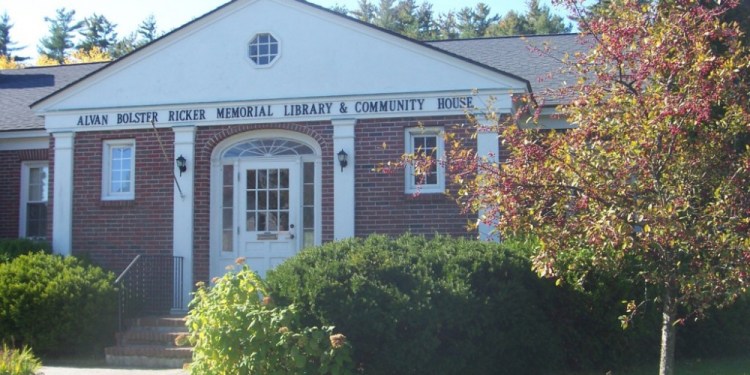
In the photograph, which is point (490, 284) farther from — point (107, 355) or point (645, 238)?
point (107, 355)

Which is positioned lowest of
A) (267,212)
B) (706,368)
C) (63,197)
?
(706,368)

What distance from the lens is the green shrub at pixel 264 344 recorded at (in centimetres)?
823

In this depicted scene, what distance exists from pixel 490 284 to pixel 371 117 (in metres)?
4.86

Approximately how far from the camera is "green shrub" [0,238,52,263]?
1384 centimetres

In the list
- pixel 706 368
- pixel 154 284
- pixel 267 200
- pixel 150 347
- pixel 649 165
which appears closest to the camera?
pixel 649 165

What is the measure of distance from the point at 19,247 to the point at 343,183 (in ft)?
18.1

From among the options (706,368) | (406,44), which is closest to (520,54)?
(406,44)

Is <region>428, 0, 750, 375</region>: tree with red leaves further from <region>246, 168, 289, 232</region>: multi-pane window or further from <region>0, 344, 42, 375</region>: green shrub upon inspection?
<region>246, 168, 289, 232</region>: multi-pane window

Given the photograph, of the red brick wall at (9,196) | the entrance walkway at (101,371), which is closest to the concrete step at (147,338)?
the entrance walkway at (101,371)

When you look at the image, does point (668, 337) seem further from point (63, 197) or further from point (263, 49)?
point (63, 197)

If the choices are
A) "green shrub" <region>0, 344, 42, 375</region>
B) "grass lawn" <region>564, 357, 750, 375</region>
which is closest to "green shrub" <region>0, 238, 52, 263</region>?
"green shrub" <region>0, 344, 42, 375</region>

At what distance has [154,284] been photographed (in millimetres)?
13719

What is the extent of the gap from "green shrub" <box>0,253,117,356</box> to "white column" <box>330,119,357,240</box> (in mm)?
3591

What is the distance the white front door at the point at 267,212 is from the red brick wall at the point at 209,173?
1.70 feet
